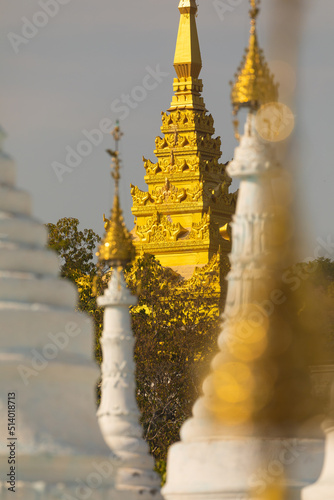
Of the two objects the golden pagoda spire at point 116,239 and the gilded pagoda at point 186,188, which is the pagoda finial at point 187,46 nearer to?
the gilded pagoda at point 186,188

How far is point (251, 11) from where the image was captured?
33531 mm

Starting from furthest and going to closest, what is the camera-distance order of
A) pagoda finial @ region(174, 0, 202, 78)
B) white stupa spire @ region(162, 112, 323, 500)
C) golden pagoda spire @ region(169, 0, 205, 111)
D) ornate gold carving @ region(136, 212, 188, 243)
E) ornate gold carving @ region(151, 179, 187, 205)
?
pagoda finial @ region(174, 0, 202, 78) → golden pagoda spire @ region(169, 0, 205, 111) → ornate gold carving @ region(151, 179, 187, 205) → ornate gold carving @ region(136, 212, 188, 243) → white stupa spire @ region(162, 112, 323, 500)

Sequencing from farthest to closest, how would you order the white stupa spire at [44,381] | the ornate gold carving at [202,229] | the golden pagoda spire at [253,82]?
the ornate gold carving at [202,229]
the golden pagoda spire at [253,82]
the white stupa spire at [44,381]

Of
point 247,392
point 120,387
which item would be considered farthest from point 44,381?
point 120,387

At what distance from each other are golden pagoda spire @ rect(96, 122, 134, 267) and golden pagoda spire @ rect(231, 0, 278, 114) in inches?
160

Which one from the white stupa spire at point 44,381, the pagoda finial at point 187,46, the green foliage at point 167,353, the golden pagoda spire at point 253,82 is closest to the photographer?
the white stupa spire at point 44,381

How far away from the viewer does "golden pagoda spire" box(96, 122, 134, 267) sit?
118ft

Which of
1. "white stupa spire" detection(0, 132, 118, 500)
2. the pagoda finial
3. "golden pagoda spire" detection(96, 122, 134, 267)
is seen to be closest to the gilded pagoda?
the pagoda finial

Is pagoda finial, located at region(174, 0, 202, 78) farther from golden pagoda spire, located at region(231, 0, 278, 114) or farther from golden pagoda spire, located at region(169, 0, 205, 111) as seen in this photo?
golden pagoda spire, located at region(231, 0, 278, 114)

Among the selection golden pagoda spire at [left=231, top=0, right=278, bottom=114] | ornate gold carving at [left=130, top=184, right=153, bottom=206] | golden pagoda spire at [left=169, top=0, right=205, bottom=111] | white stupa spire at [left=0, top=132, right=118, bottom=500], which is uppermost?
golden pagoda spire at [left=169, top=0, right=205, bottom=111]

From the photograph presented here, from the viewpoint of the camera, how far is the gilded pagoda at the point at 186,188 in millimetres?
69250

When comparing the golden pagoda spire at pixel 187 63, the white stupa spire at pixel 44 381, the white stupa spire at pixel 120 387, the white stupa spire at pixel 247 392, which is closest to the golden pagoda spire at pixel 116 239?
the white stupa spire at pixel 120 387

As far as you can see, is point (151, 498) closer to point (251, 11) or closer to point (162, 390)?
point (251, 11)

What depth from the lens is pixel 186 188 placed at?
71.7m
